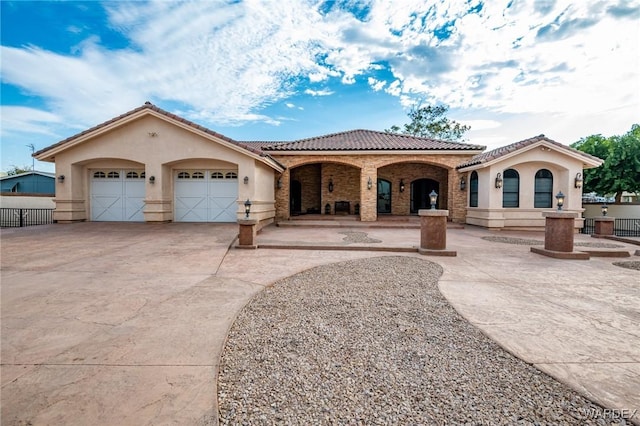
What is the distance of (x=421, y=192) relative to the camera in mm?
18797

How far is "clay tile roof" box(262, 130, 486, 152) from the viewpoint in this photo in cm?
1520

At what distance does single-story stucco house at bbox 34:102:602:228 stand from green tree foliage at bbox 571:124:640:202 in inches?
281

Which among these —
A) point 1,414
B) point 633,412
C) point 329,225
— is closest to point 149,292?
point 1,414

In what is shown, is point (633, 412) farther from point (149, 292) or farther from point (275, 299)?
point (149, 292)

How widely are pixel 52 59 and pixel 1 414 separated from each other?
628 inches

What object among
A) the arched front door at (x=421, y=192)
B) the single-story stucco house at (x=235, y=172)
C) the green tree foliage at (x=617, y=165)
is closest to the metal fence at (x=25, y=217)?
the single-story stucco house at (x=235, y=172)

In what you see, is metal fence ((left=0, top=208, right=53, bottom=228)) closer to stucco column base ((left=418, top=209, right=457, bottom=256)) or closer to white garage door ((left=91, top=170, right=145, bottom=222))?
white garage door ((left=91, top=170, right=145, bottom=222))

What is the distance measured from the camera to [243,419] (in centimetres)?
189

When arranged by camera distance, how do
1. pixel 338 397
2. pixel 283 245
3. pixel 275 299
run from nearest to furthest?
pixel 338 397, pixel 275 299, pixel 283 245

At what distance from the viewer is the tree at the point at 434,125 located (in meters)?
31.1

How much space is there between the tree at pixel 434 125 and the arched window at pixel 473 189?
17.2m

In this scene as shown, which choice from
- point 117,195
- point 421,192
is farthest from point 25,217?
point 421,192

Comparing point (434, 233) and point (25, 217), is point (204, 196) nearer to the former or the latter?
point (434, 233)

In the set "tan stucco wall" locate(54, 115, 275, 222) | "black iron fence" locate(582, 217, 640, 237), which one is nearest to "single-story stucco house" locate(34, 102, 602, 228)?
"tan stucco wall" locate(54, 115, 275, 222)
